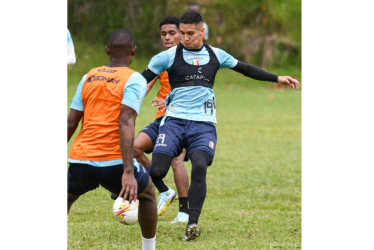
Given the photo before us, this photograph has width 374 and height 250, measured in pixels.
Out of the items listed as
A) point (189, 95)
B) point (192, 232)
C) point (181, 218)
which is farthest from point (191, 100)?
point (181, 218)

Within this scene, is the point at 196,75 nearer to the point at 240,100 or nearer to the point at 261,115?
the point at 261,115

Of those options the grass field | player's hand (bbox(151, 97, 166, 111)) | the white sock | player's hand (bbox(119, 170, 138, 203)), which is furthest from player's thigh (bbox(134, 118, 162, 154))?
player's hand (bbox(119, 170, 138, 203))

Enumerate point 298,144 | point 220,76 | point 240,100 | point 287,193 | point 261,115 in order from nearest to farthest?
point 287,193
point 298,144
point 261,115
point 240,100
point 220,76

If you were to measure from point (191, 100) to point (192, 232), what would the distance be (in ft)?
3.99

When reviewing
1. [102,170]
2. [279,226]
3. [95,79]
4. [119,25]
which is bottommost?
[279,226]

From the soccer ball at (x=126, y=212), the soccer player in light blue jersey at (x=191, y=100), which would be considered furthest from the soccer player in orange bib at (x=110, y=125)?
the soccer player in light blue jersey at (x=191, y=100)

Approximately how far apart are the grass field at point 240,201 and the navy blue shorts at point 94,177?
45.9 inches

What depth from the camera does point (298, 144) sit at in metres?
14.0

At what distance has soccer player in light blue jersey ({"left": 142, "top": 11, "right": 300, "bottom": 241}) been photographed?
6.53m

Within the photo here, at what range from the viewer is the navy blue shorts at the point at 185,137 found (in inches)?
258

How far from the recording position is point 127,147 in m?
4.86

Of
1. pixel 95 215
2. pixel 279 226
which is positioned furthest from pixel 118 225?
pixel 279 226

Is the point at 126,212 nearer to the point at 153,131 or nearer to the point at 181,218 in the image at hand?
the point at 181,218

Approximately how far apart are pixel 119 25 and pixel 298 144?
46.7ft
